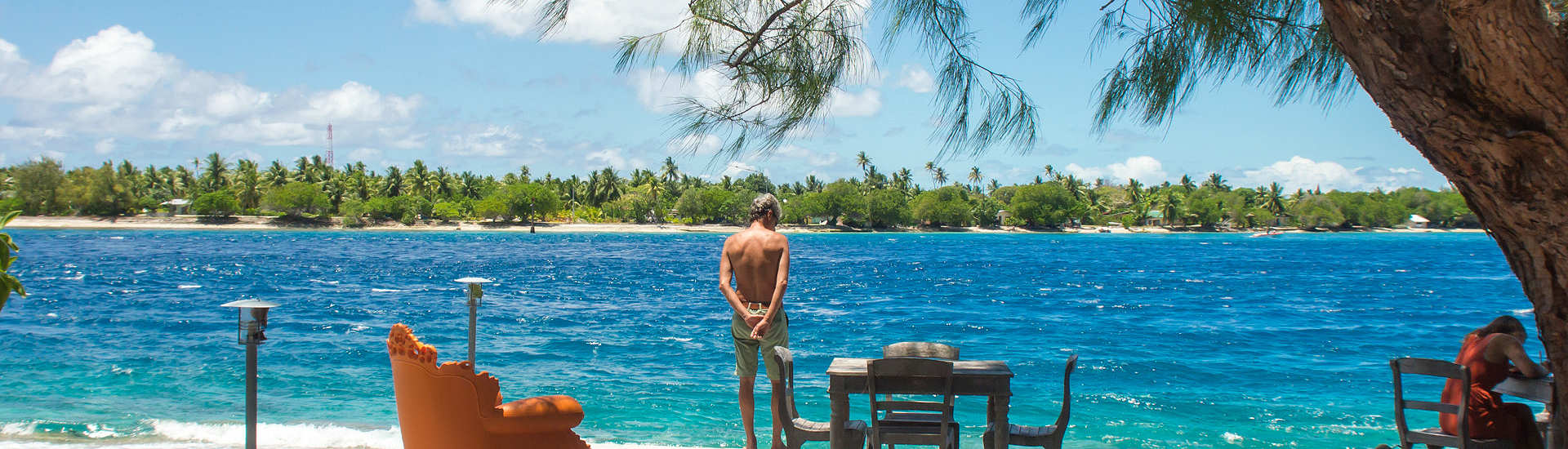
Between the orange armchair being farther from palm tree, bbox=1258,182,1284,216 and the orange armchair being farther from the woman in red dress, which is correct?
palm tree, bbox=1258,182,1284,216

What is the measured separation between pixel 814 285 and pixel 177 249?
3757 centimetres

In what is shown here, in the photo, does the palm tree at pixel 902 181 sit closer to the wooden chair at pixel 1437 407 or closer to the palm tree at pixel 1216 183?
the palm tree at pixel 1216 183

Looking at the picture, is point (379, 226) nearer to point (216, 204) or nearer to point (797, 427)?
point (216, 204)

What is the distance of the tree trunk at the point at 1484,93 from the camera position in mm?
1992

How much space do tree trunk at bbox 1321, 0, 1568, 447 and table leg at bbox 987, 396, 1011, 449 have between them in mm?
1848

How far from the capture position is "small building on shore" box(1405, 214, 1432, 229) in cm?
12388

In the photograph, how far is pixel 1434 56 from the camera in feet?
6.68

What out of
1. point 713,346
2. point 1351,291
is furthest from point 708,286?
point 1351,291

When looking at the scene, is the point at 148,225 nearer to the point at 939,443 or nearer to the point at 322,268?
the point at 322,268

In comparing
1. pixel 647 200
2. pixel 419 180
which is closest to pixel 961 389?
pixel 647 200

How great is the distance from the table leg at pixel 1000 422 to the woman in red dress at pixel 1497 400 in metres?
2.06

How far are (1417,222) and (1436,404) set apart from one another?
14648cm

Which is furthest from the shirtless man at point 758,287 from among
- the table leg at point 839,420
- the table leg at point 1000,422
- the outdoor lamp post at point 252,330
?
the outdoor lamp post at point 252,330

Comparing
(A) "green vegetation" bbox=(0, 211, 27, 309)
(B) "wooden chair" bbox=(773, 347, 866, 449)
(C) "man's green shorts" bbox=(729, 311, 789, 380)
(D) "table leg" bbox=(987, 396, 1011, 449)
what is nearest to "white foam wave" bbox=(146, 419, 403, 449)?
(C) "man's green shorts" bbox=(729, 311, 789, 380)
